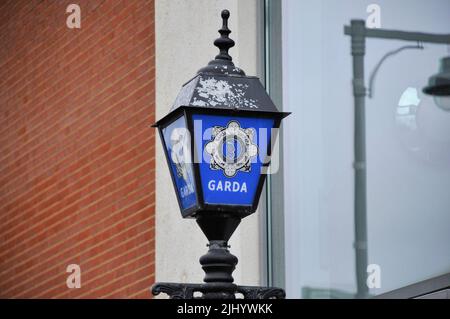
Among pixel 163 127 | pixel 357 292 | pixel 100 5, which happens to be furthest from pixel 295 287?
pixel 100 5

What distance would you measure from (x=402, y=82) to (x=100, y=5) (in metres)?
4.16

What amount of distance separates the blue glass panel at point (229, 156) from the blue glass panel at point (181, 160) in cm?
6

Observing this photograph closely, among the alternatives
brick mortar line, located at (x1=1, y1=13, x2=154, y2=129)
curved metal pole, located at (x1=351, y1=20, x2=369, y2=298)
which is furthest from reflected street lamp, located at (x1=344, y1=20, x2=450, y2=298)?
brick mortar line, located at (x1=1, y1=13, x2=154, y2=129)

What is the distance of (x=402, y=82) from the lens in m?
6.04

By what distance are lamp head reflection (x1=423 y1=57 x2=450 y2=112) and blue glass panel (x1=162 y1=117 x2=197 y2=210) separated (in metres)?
1.68

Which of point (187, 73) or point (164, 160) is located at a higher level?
point (187, 73)

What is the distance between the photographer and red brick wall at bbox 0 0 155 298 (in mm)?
8773

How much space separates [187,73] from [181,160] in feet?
10.7

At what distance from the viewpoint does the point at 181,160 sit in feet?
15.0

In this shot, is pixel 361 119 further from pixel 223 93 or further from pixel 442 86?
pixel 223 93

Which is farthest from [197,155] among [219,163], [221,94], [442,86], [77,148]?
[77,148]

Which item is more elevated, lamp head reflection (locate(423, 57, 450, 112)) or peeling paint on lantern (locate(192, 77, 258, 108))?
lamp head reflection (locate(423, 57, 450, 112))

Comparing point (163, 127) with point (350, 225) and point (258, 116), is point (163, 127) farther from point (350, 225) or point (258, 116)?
point (350, 225)

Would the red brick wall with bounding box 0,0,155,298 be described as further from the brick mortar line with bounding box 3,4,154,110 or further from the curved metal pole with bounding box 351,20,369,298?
the curved metal pole with bounding box 351,20,369,298
